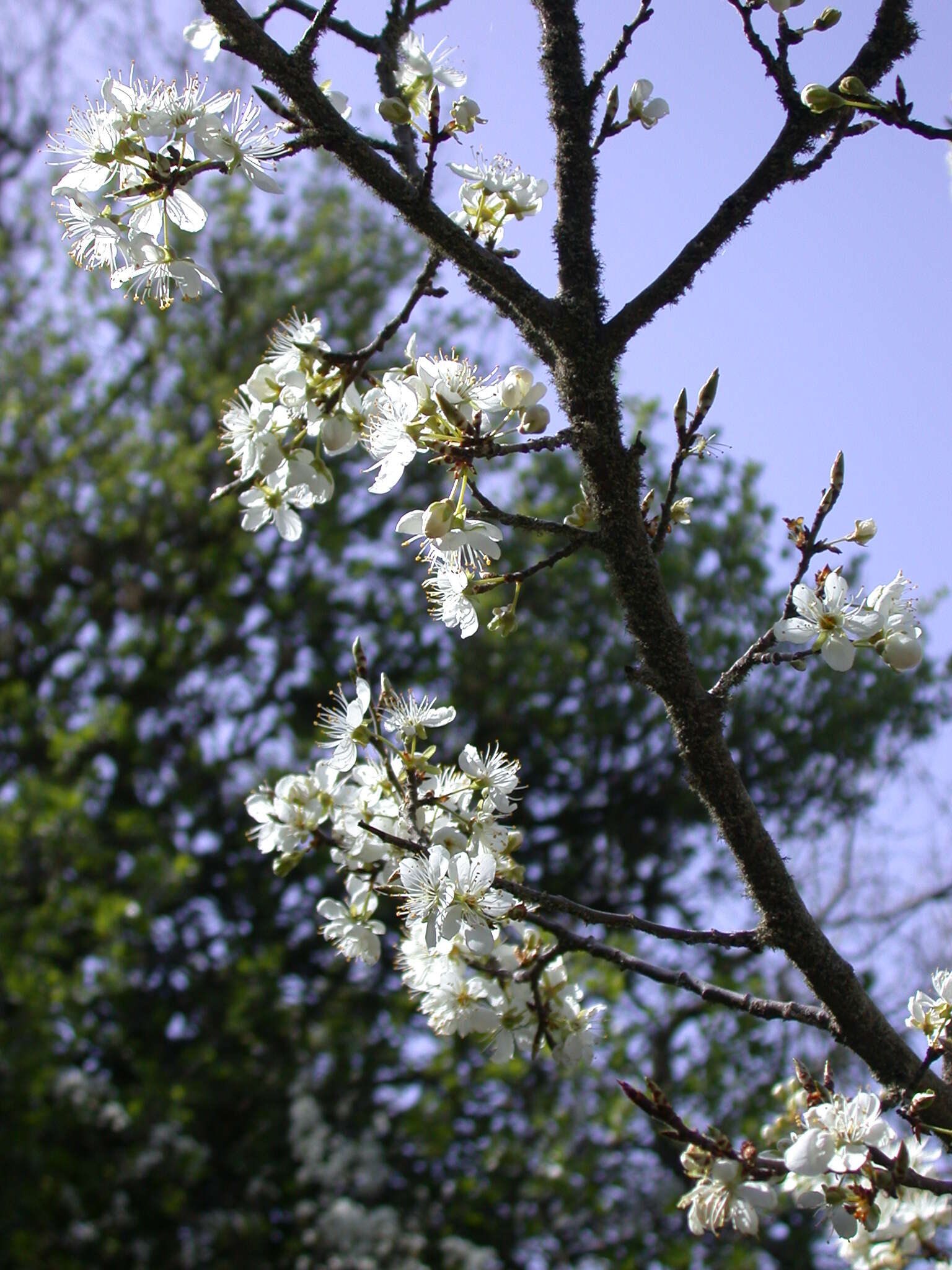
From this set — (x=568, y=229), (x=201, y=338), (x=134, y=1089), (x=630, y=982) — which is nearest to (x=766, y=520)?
(x=630, y=982)

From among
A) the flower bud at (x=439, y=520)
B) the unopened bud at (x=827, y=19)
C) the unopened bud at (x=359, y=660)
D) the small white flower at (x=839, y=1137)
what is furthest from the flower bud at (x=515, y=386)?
the small white flower at (x=839, y=1137)

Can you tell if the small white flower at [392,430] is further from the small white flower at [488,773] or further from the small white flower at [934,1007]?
the small white flower at [934,1007]

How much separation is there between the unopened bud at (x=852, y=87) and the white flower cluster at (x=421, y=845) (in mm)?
868

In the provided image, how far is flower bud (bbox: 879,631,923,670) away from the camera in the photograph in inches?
50.0

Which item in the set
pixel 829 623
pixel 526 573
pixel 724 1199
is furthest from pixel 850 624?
pixel 724 1199

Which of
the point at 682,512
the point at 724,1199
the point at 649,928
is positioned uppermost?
the point at 682,512

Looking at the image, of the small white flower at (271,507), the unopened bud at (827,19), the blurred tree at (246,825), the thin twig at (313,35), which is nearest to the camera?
the thin twig at (313,35)

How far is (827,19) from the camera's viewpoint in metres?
1.39

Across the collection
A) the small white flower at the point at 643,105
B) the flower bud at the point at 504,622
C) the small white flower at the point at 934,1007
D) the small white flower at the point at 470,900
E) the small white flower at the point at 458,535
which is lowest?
the small white flower at the point at 470,900

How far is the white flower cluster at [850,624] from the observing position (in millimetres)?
1283

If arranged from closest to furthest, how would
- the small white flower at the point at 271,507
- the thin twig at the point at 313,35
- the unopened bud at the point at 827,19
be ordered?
1. the thin twig at the point at 313,35
2. the unopened bud at the point at 827,19
3. the small white flower at the point at 271,507

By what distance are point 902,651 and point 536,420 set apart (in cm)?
50

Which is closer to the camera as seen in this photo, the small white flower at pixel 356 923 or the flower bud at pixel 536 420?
the flower bud at pixel 536 420

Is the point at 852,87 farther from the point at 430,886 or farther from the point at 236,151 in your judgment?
the point at 430,886
